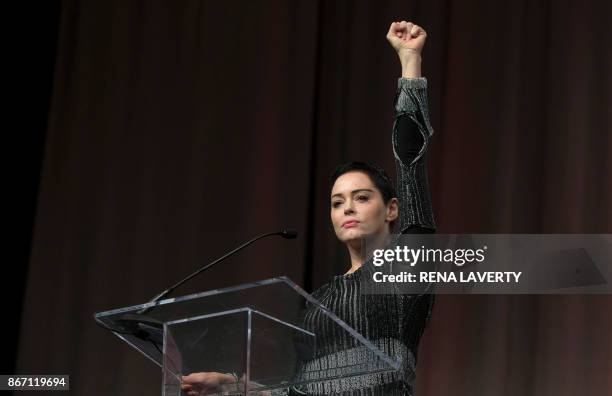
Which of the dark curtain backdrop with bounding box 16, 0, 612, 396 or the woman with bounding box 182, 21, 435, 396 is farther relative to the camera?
the dark curtain backdrop with bounding box 16, 0, 612, 396

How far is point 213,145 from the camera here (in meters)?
3.81

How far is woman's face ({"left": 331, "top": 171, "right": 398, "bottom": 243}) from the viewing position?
2.35 m

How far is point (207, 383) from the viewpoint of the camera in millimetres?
1716

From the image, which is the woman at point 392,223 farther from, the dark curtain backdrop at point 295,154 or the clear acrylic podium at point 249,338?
the dark curtain backdrop at point 295,154

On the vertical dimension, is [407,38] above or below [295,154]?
below

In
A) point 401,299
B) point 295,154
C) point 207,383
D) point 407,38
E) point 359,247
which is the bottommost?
point 207,383

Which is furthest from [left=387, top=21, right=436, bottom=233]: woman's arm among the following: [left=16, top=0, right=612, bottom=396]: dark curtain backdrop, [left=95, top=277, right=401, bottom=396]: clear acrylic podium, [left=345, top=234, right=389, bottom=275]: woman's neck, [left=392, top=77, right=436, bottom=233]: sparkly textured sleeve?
[left=16, top=0, right=612, bottom=396]: dark curtain backdrop

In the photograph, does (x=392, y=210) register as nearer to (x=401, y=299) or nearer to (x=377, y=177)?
(x=377, y=177)

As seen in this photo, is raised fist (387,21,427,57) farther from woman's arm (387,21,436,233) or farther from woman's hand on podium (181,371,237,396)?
woman's hand on podium (181,371,237,396)

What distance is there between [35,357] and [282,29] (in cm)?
148

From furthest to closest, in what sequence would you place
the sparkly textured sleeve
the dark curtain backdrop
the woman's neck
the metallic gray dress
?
the dark curtain backdrop < the woman's neck < the sparkly textured sleeve < the metallic gray dress

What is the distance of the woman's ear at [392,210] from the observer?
2418 mm

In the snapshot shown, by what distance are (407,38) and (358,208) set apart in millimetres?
397

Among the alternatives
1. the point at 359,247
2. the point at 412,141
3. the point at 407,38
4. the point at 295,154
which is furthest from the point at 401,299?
the point at 295,154
